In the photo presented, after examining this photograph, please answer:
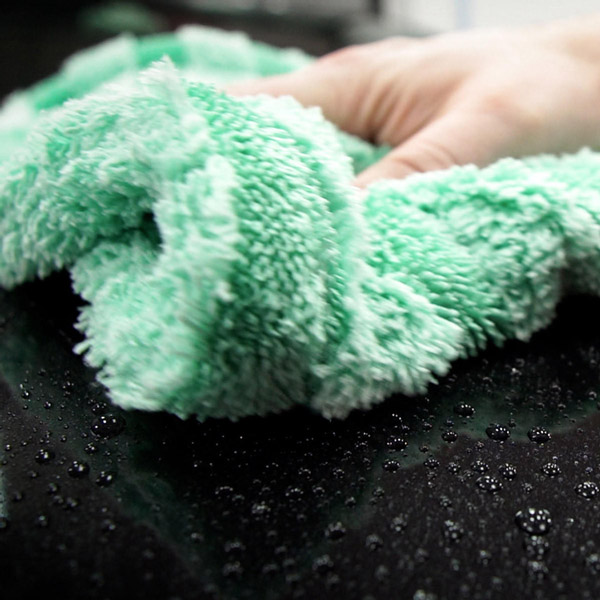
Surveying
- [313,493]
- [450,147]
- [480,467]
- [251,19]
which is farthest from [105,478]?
[251,19]

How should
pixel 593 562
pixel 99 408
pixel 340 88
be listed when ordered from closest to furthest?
1. pixel 593 562
2. pixel 99 408
3. pixel 340 88

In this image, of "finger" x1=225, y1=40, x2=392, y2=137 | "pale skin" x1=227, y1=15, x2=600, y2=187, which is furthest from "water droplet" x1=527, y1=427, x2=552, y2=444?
"finger" x1=225, y1=40, x2=392, y2=137

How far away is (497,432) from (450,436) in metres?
0.03

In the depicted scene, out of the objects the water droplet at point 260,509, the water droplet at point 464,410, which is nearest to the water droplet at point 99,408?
the water droplet at point 260,509

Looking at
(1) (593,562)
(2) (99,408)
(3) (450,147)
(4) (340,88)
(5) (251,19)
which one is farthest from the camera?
(5) (251,19)

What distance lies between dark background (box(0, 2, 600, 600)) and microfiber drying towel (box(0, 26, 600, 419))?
0.03 meters

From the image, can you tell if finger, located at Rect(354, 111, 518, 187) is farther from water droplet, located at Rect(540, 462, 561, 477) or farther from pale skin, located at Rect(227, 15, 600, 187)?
water droplet, located at Rect(540, 462, 561, 477)

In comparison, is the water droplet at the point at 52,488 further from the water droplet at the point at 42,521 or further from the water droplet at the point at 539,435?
the water droplet at the point at 539,435

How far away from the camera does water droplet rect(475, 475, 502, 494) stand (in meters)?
0.33

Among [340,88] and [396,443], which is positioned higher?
[340,88]

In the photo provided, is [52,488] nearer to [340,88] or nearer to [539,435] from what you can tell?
[539,435]

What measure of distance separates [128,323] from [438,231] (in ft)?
0.81

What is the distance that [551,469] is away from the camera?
0.35 m

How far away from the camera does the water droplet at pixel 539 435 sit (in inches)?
14.7
